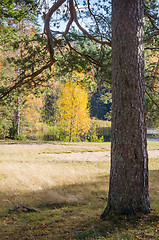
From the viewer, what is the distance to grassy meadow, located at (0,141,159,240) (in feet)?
10.2

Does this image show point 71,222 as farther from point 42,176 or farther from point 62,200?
point 42,176

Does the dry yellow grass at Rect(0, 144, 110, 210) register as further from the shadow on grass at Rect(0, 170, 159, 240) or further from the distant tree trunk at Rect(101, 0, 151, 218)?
the distant tree trunk at Rect(101, 0, 151, 218)

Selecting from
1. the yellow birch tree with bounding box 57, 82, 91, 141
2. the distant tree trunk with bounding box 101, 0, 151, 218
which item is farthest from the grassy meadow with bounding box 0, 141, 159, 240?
the yellow birch tree with bounding box 57, 82, 91, 141

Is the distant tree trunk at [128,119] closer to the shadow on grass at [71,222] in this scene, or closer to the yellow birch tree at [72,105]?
the shadow on grass at [71,222]

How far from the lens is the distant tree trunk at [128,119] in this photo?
343cm

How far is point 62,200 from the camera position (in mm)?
5211

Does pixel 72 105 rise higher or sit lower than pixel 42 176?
higher

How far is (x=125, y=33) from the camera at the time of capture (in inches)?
139

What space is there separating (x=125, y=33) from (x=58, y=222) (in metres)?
3.17

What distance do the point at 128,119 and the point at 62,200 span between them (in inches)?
110

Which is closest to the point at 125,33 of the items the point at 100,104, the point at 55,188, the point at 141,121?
the point at 141,121

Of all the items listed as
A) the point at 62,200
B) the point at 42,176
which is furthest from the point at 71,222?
the point at 42,176

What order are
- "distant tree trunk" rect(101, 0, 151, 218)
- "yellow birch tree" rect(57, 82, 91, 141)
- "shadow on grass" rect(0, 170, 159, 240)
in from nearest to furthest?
"shadow on grass" rect(0, 170, 159, 240)
"distant tree trunk" rect(101, 0, 151, 218)
"yellow birch tree" rect(57, 82, 91, 141)

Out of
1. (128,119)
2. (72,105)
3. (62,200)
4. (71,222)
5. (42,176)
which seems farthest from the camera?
(72,105)
